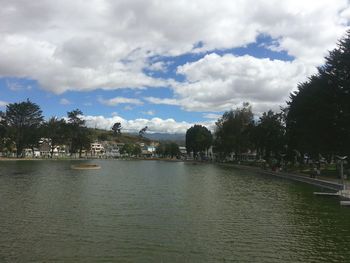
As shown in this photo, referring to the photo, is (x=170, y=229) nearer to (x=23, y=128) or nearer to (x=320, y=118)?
(x=320, y=118)

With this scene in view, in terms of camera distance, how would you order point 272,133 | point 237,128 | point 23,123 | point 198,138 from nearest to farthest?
point 272,133 → point 237,128 → point 23,123 → point 198,138

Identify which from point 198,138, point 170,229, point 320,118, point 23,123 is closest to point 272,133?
point 320,118

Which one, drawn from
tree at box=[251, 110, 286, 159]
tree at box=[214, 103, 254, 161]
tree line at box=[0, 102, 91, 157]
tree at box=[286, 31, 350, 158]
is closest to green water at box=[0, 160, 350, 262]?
tree at box=[286, 31, 350, 158]

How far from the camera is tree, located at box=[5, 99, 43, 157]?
146250mm

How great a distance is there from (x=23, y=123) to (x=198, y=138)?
70.4m

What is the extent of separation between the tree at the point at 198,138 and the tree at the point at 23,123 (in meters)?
63.7

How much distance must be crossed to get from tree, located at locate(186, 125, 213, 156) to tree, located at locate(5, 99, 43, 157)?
63.7 metres

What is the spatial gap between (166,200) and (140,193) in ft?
17.0

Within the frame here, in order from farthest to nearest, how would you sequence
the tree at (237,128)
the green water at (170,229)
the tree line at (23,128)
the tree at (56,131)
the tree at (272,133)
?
the tree at (56,131), the tree line at (23,128), the tree at (237,128), the tree at (272,133), the green water at (170,229)

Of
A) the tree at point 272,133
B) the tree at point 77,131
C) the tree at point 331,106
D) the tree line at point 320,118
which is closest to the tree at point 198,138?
the tree at point 77,131

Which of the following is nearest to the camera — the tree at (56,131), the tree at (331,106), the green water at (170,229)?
the green water at (170,229)

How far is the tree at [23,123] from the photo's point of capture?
14625cm

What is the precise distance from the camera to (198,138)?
16812cm

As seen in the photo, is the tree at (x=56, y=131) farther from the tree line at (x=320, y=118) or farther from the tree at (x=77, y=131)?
the tree line at (x=320, y=118)
